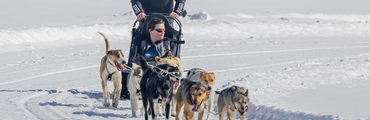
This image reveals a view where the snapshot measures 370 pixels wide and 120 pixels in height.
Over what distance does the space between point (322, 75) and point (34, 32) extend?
12.4 metres

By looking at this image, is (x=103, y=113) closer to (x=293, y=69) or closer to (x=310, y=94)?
(x=310, y=94)

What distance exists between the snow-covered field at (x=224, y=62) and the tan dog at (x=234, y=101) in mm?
1056

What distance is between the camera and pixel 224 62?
1736 centimetres

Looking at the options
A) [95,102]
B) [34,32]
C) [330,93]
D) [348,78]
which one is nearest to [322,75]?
[348,78]

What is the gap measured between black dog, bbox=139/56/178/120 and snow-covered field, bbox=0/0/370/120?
1.20 metres

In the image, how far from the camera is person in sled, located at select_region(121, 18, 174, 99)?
9812 mm

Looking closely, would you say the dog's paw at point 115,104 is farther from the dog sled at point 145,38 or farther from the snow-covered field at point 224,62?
the dog sled at point 145,38

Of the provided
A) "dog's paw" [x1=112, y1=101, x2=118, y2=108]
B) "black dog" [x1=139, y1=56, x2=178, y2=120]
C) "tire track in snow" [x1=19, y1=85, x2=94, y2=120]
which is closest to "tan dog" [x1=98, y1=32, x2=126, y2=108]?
"dog's paw" [x1=112, y1=101, x2=118, y2=108]

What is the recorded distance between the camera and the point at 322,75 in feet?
43.6

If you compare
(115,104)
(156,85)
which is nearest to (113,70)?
(115,104)

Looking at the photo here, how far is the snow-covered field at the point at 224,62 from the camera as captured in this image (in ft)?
31.4

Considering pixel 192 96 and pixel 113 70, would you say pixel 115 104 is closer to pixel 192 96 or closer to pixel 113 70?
pixel 113 70

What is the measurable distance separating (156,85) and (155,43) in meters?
2.55

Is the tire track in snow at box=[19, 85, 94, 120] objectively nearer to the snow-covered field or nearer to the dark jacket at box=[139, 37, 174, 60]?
the snow-covered field
